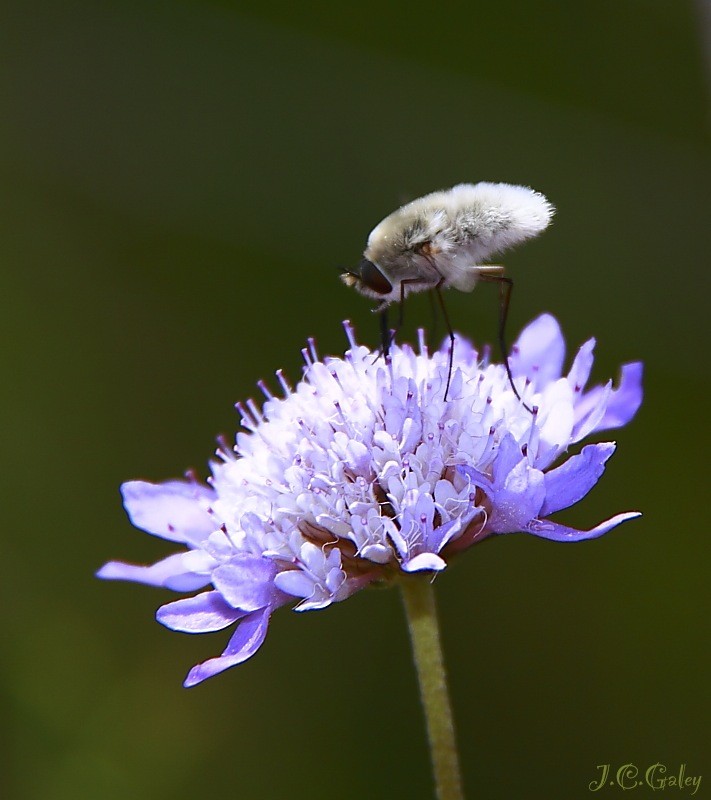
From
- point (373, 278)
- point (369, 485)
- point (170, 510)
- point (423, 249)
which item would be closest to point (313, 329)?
point (170, 510)

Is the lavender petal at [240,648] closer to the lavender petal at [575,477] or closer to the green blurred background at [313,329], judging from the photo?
the lavender petal at [575,477]

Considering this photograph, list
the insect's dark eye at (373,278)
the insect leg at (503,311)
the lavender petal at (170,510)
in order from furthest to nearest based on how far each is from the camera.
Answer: the lavender petal at (170,510), the insect's dark eye at (373,278), the insect leg at (503,311)

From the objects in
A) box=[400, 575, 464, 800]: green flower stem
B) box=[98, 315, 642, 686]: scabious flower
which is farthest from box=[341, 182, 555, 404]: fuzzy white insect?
box=[400, 575, 464, 800]: green flower stem

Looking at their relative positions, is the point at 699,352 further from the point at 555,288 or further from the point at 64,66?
the point at 64,66

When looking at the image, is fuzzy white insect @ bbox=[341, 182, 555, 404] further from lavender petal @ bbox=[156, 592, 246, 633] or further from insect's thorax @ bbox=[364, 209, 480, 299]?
lavender petal @ bbox=[156, 592, 246, 633]

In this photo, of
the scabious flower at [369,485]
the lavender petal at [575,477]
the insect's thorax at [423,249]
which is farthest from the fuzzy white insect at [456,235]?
the lavender petal at [575,477]

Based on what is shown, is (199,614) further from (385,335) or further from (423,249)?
(423,249)
